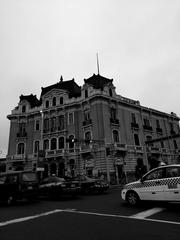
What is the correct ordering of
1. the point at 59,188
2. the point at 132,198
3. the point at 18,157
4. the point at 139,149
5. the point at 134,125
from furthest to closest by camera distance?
the point at 134,125, the point at 18,157, the point at 139,149, the point at 59,188, the point at 132,198

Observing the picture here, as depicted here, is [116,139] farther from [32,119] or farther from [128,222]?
[128,222]

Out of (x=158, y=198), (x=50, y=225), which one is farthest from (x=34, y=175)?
(x=158, y=198)

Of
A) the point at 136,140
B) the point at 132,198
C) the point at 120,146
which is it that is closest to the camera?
the point at 132,198

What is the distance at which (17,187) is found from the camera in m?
11.7

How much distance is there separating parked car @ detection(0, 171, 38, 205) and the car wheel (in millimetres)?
6099

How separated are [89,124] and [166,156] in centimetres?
1677

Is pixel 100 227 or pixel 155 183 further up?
pixel 155 183

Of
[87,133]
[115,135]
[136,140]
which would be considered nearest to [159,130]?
[136,140]

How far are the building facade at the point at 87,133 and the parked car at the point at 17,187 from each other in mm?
15562

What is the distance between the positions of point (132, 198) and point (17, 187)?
6857 mm

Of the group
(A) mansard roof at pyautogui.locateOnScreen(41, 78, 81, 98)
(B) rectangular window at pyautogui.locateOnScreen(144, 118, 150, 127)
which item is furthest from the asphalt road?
(B) rectangular window at pyautogui.locateOnScreen(144, 118, 150, 127)

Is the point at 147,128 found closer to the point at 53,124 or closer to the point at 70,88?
the point at 70,88

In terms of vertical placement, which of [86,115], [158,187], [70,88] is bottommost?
[158,187]

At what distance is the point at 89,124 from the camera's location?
104 ft
